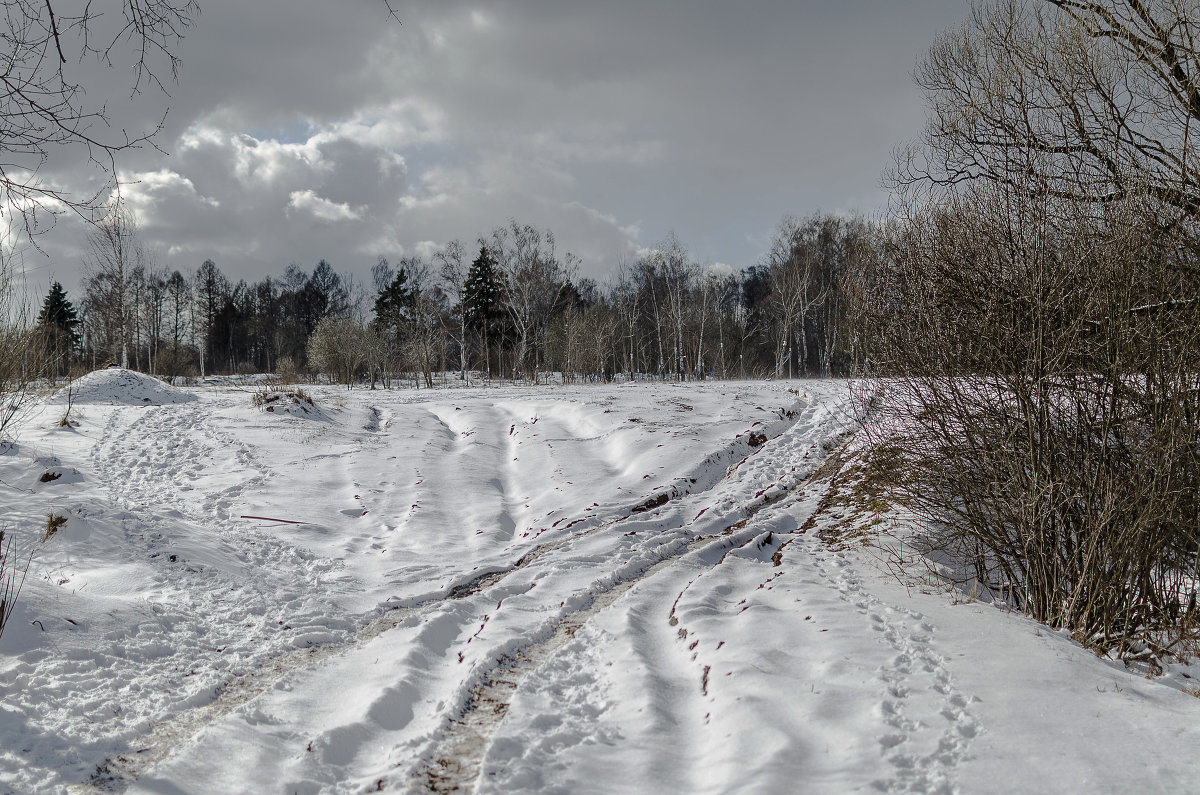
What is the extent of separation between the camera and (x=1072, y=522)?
5.13 metres

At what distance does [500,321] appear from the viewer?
138 ft

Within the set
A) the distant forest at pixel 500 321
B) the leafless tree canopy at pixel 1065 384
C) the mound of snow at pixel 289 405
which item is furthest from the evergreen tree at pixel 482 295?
the leafless tree canopy at pixel 1065 384

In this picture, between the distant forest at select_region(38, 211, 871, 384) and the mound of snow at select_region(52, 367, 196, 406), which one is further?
the distant forest at select_region(38, 211, 871, 384)

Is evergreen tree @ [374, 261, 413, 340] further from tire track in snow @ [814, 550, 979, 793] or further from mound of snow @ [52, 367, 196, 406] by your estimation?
tire track in snow @ [814, 550, 979, 793]

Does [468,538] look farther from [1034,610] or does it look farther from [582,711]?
[1034,610]

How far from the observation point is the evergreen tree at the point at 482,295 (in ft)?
137

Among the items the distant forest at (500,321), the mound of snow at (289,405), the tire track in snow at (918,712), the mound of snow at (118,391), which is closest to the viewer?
the tire track in snow at (918,712)

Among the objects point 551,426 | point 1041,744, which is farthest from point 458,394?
point 1041,744

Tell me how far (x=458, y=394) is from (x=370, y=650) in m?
16.8

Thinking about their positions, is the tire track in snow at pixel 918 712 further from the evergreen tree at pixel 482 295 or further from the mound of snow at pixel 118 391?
the evergreen tree at pixel 482 295

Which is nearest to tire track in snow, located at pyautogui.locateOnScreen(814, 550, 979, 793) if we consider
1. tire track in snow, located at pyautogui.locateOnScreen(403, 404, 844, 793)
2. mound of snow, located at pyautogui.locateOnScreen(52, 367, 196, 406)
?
tire track in snow, located at pyautogui.locateOnScreen(403, 404, 844, 793)

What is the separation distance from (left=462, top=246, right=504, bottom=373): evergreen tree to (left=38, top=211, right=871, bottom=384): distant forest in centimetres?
9

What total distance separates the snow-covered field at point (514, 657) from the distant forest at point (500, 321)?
22.1 meters

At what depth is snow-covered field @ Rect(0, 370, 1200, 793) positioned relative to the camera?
3.15 metres
